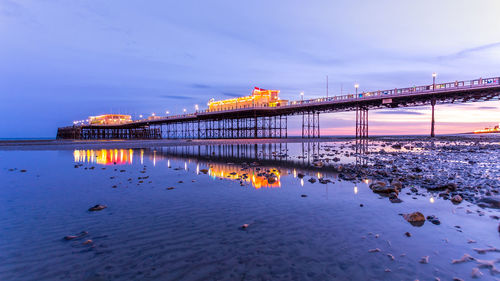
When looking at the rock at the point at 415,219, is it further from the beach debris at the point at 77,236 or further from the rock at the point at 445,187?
the beach debris at the point at 77,236

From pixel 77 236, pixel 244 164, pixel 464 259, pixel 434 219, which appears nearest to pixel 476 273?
pixel 464 259

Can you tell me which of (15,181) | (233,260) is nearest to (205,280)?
(233,260)

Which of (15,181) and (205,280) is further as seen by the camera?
(15,181)

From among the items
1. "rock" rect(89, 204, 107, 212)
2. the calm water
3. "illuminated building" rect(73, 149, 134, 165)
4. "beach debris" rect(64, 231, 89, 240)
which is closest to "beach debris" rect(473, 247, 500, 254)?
the calm water

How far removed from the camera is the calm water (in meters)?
3.46

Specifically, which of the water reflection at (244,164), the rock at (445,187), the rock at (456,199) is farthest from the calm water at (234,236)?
the water reflection at (244,164)

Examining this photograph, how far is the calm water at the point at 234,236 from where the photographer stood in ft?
11.3

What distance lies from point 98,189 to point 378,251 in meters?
9.03

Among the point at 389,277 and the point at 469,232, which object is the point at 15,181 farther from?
the point at 469,232

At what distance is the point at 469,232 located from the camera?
4.72m

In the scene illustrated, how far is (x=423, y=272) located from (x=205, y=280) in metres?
3.02

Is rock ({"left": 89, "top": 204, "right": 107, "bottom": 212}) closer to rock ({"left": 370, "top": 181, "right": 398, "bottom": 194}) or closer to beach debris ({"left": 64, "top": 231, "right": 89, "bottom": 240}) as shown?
beach debris ({"left": 64, "top": 231, "right": 89, "bottom": 240})

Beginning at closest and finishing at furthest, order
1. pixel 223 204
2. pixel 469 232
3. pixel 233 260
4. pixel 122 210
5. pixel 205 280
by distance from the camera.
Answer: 1. pixel 205 280
2. pixel 233 260
3. pixel 469 232
4. pixel 122 210
5. pixel 223 204

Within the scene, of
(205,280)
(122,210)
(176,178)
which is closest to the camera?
(205,280)
